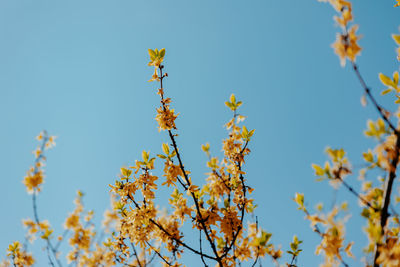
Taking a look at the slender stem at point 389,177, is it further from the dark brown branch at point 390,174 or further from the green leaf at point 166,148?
the green leaf at point 166,148

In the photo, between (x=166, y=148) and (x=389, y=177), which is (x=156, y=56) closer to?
(x=166, y=148)

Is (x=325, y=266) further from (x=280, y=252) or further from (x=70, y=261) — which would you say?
(x=70, y=261)

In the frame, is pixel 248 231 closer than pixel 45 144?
Yes

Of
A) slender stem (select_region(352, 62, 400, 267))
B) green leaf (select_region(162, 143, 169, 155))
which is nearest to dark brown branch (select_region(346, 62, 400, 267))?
slender stem (select_region(352, 62, 400, 267))

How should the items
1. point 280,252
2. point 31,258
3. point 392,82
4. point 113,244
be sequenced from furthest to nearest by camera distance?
point 31,258 → point 113,244 → point 280,252 → point 392,82

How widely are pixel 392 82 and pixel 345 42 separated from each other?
1.66 ft

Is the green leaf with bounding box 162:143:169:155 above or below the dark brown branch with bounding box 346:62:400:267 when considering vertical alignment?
above

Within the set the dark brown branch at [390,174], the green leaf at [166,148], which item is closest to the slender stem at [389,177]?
the dark brown branch at [390,174]

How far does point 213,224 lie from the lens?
3.24m

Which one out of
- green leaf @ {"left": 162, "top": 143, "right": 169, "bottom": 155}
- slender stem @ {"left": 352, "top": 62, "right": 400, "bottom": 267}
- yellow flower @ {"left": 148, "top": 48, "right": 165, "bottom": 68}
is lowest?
slender stem @ {"left": 352, "top": 62, "right": 400, "bottom": 267}

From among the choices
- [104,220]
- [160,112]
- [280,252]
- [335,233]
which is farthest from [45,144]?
[335,233]

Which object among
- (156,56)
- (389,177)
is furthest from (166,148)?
(389,177)

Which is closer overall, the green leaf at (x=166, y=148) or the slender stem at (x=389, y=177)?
the slender stem at (x=389, y=177)

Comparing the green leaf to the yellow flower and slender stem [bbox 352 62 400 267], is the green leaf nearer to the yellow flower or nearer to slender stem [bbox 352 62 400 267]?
the yellow flower
